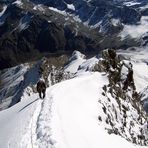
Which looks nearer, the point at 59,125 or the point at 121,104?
the point at 59,125

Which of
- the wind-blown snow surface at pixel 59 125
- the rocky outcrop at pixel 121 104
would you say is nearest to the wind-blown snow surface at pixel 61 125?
the wind-blown snow surface at pixel 59 125

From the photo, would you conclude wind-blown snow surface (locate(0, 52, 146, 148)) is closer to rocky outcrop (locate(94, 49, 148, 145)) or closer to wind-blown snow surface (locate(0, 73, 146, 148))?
wind-blown snow surface (locate(0, 73, 146, 148))

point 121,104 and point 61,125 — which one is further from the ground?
point 61,125

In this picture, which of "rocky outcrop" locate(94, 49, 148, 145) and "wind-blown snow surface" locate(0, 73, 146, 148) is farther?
"rocky outcrop" locate(94, 49, 148, 145)

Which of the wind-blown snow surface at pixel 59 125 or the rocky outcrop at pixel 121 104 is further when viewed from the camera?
the rocky outcrop at pixel 121 104

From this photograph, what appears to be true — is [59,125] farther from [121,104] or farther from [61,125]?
[121,104]

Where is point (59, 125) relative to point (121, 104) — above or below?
above

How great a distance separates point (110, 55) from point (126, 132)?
103 ft

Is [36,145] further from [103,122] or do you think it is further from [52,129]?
[103,122]

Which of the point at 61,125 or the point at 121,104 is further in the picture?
the point at 121,104

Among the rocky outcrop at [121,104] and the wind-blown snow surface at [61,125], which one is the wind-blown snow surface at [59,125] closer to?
the wind-blown snow surface at [61,125]

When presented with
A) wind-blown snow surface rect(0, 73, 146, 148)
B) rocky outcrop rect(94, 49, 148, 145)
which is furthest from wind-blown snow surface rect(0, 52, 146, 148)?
rocky outcrop rect(94, 49, 148, 145)

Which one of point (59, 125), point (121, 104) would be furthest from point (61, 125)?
point (121, 104)

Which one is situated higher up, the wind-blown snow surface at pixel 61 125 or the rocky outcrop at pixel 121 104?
the wind-blown snow surface at pixel 61 125
